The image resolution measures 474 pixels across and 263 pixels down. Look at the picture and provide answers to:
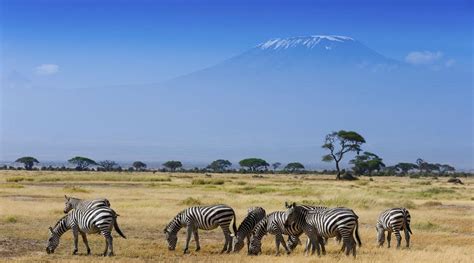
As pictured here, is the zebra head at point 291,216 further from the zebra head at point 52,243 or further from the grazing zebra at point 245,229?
the zebra head at point 52,243

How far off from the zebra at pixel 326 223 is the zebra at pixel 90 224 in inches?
194

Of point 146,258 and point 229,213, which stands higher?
point 229,213

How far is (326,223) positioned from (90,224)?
6506 mm

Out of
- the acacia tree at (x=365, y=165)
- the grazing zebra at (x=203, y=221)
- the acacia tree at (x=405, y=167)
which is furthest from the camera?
the acacia tree at (x=405, y=167)

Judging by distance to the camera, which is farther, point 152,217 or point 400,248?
point 152,217

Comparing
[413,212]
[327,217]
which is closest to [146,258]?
[327,217]

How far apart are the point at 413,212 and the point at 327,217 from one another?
1751 centimetres

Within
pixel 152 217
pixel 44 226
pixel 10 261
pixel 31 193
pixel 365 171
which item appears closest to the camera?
pixel 10 261

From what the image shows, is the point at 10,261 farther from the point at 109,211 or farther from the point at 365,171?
the point at 365,171

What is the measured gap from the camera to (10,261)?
16.7 meters

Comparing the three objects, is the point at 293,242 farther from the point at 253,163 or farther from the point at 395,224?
the point at 253,163

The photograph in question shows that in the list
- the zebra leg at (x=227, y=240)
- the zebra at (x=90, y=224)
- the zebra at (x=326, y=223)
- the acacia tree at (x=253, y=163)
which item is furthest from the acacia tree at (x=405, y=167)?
the zebra at (x=90, y=224)

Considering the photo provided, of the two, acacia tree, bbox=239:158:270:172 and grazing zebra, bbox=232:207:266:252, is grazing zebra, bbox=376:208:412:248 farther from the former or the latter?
acacia tree, bbox=239:158:270:172

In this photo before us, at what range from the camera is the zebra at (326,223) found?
17562mm
